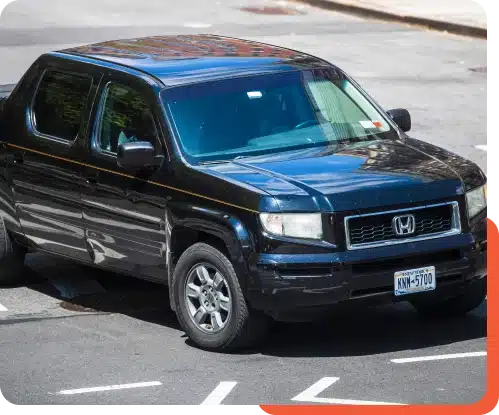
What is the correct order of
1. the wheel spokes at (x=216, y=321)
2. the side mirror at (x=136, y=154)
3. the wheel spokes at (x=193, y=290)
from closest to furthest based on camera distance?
the wheel spokes at (x=216, y=321) < the wheel spokes at (x=193, y=290) < the side mirror at (x=136, y=154)

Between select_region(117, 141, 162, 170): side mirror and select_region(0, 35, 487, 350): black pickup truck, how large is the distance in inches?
0.6

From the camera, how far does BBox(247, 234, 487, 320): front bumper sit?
895 centimetres

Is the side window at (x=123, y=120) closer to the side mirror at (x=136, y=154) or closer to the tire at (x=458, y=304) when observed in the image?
the side mirror at (x=136, y=154)

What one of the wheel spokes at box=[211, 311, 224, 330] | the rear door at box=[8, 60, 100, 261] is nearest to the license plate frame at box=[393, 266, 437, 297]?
the wheel spokes at box=[211, 311, 224, 330]

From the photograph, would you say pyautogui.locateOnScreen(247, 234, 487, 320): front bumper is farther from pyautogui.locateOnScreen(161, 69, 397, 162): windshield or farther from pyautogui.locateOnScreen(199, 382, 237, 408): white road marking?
pyautogui.locateOnScreen(161, 69, 397, 162): windshield

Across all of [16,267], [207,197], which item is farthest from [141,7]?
[207,197]

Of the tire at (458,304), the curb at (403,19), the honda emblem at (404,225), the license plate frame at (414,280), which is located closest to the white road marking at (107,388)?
the license plate frame at (414,280)

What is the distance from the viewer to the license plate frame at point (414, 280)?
914 cm

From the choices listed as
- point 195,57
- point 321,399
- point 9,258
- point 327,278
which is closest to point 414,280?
point 327,278

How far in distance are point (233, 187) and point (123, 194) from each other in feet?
3.72

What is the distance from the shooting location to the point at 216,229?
9234 mm

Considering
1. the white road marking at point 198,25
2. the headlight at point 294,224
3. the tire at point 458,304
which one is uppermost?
the headlight at point 294,224

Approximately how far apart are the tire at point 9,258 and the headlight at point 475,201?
3.74 m

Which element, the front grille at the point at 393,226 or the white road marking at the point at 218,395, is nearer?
the white road marking at the point at 218,395
